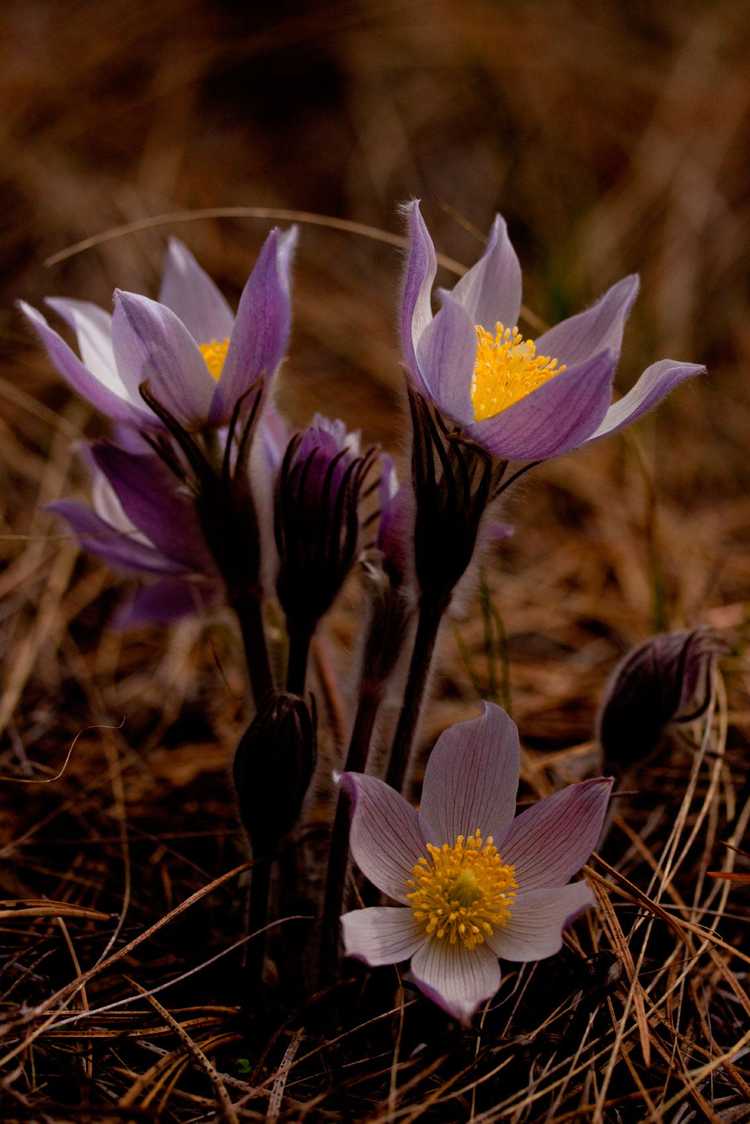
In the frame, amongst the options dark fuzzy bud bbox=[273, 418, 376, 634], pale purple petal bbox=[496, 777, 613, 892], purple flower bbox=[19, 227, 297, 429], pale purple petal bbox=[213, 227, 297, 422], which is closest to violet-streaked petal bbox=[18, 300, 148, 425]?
purple flower bbox=[19, 227, 297, 429]

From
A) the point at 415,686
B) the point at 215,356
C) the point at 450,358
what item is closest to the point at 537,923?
the point at 415,686

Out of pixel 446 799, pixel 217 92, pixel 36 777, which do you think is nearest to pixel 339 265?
pixel 217 92

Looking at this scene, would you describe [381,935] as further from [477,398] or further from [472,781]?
[477,398]

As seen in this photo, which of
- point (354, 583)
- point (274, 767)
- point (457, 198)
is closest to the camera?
point (274, 767)

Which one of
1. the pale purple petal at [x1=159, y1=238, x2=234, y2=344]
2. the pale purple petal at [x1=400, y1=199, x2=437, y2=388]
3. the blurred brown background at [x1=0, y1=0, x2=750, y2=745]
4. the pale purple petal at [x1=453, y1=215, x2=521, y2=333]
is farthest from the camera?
the blurred brown background at [x1=0, y1=0, x2=750, y2=745]

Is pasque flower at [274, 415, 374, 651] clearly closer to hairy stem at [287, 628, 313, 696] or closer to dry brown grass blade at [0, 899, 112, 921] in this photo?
hairy stem at [287, 628, 313, 696]

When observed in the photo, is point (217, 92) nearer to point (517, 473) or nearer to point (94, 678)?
point (94, 678)
